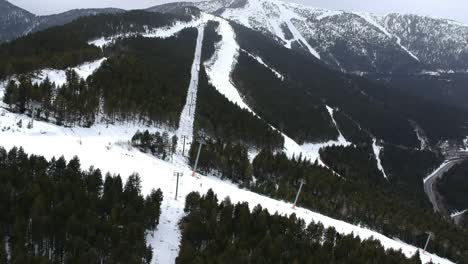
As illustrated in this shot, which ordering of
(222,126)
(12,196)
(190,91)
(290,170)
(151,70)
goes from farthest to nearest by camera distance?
(190,91)
(151,70)
(222,126)
(290,170)
(12,196)

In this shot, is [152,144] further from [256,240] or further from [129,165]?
[256,240]

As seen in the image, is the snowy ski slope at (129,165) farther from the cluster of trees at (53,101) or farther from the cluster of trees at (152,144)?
the cluster of trees at (152,144)

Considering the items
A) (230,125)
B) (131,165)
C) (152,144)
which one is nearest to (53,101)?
(152,144)

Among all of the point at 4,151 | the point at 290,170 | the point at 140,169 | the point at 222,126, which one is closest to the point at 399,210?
the point at 290,170

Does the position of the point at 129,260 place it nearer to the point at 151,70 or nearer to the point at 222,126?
the point at 222,126

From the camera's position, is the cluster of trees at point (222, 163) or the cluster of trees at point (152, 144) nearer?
the cluster of trees at point (152, 144)

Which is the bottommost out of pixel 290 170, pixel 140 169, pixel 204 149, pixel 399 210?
pixel 399 210

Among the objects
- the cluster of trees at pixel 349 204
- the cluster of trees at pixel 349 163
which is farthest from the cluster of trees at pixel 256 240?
the cluster of trees at pixel 349 163

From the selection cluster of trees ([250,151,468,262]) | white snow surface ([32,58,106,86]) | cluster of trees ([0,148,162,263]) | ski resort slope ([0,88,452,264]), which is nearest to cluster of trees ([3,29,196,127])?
white snow surface ([32,58,106,86])
